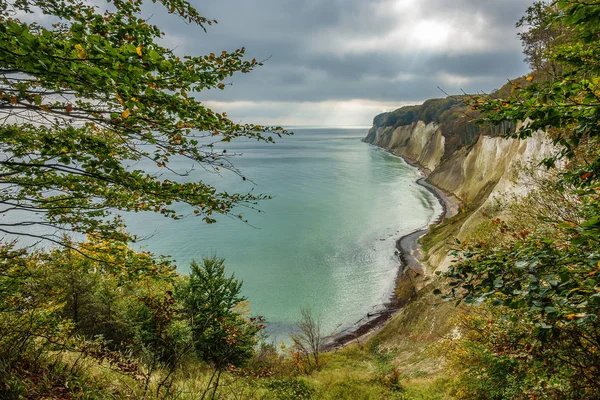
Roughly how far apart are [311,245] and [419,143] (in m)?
90.1

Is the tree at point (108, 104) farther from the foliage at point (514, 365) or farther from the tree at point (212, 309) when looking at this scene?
the tree at point (212, 309)

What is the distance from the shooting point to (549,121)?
9.86ft

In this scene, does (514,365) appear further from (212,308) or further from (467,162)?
(467,162)

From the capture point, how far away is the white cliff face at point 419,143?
299ft

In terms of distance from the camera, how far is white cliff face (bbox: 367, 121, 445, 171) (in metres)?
91.1

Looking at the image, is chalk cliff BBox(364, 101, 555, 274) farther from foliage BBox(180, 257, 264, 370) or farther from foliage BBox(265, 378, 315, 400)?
foliage BBox(180, 257, 264, 370)

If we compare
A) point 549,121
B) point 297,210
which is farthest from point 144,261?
point 297,210

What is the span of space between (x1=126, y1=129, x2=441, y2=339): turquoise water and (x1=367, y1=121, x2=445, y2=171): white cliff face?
2589 cm

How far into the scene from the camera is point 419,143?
370 feet

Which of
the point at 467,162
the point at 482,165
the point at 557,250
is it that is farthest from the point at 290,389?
the point at 467,162

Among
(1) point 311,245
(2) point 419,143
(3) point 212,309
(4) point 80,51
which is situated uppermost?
(4) point 80,51

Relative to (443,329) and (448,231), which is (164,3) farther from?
(448,231)

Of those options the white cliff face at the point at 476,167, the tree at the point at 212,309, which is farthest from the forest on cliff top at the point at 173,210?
the white cliff face at the point at 476,167

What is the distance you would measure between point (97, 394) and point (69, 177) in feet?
13.2
